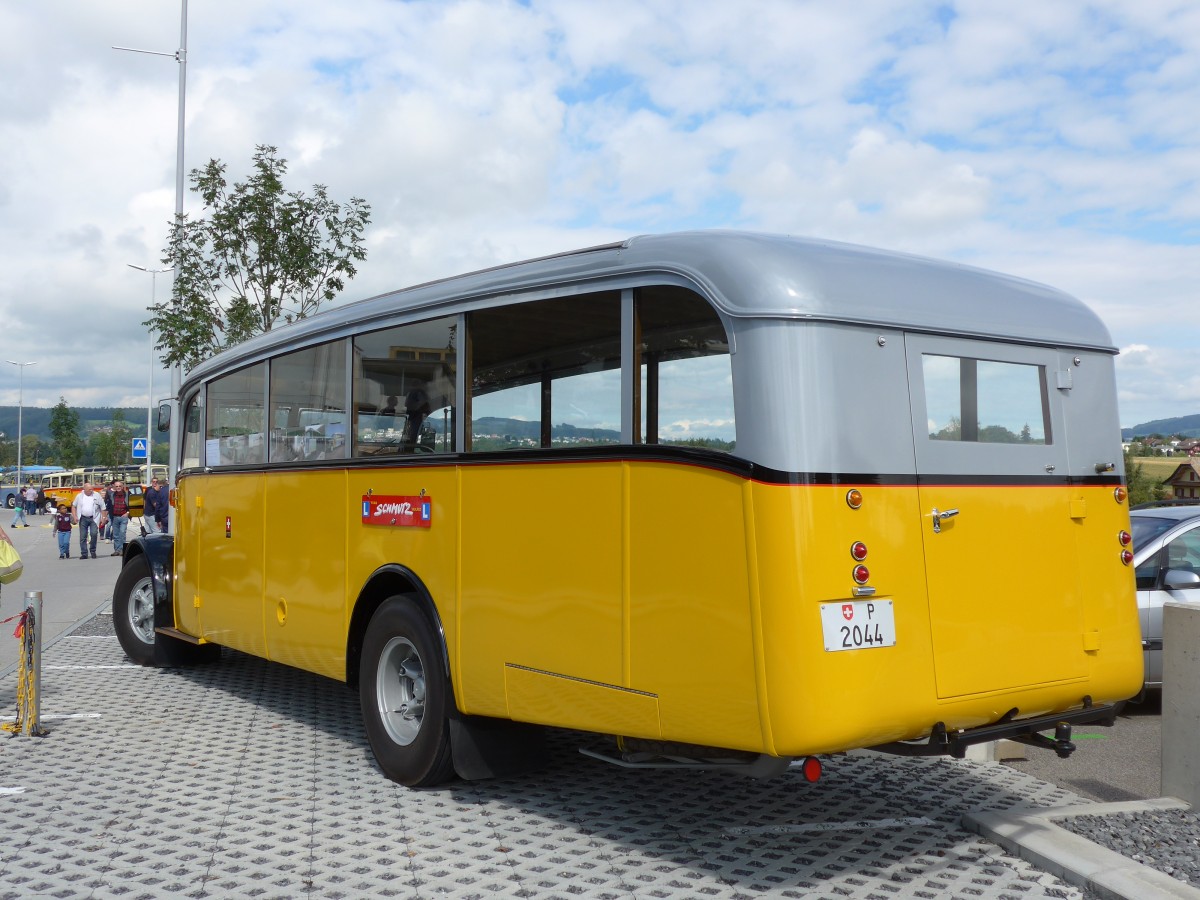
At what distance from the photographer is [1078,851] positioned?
483cm

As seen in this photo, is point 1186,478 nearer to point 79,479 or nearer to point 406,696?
point 406,696

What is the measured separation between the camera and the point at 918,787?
247 inches

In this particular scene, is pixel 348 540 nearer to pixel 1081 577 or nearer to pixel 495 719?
pixel 495 719

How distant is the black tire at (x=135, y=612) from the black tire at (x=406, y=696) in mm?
4269

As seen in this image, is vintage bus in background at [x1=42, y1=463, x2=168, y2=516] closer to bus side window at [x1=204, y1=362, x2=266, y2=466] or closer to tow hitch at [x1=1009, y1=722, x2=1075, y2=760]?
bus side window at [x1=204, y1=362, x2=266, y2=466]

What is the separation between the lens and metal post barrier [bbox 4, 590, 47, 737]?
24.6ft

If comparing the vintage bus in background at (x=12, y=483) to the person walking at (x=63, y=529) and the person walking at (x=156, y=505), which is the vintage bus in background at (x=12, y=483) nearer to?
the person walking at (x=63, y=529)

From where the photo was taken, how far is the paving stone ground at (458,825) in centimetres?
473

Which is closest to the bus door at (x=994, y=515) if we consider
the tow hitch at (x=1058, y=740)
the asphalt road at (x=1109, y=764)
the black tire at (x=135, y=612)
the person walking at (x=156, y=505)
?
the tow hitch at (x=1058, y=740)

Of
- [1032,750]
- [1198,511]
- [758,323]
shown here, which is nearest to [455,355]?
[758,323]

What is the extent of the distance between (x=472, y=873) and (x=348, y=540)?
2.57 metres

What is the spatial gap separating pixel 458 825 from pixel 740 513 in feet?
7.45

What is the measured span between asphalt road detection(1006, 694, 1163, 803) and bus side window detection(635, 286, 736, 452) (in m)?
3.07

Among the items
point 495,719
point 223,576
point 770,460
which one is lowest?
point 495,719
